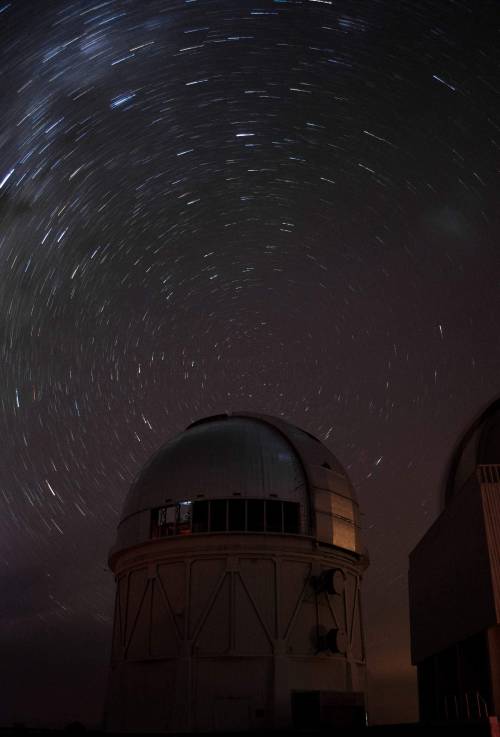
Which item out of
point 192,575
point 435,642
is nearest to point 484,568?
point 435,642

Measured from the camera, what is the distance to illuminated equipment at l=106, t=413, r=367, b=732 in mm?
19172

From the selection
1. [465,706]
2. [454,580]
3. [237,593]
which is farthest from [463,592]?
[237,593]

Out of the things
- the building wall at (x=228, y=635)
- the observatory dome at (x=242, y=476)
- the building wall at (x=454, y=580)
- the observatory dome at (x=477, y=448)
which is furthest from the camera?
the observatory dome at (x=242, y=476)

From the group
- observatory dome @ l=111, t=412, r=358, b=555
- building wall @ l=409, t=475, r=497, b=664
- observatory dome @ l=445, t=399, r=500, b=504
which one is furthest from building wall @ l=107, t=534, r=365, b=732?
observatory dome @ l=445, t=399, r=500, b=504

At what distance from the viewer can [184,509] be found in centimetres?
2180

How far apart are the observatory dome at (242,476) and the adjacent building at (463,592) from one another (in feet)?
11.7

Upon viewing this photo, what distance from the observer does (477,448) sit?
2056cm

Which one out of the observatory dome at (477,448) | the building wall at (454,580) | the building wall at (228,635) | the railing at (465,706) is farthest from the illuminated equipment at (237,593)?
the observatory dome at (477,448)

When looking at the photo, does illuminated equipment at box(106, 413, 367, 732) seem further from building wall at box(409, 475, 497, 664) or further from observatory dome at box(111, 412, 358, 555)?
building wall at box(409, 475, 497, 664)

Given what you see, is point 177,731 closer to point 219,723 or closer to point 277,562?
point 219,723

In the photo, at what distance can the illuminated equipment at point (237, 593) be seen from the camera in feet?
62.9

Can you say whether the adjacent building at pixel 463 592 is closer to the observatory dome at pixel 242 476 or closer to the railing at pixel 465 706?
the railing at pixel 465 706

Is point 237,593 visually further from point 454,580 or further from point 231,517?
point 454,580

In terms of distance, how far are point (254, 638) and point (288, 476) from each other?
5.20 m
